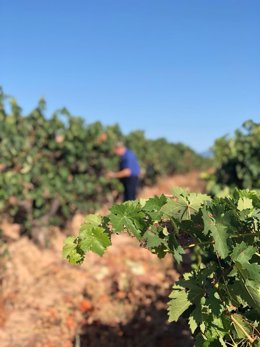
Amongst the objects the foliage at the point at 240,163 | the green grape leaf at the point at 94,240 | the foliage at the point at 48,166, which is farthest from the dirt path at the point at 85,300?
the green grape leaf at the point at 94,240

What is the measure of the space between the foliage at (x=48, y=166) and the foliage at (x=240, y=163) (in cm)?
232

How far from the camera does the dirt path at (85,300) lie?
462 cm

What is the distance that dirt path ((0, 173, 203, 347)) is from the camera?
462 centimetres

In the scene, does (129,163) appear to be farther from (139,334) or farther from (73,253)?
(73,253)

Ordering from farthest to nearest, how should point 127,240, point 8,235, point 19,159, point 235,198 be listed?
point 127,240
point 8,235
point 19,159
point 235,198

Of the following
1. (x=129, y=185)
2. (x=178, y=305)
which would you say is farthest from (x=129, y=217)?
(x=129, y=185)

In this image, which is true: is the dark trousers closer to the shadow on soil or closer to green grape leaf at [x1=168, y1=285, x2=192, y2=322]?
the shadow on soil

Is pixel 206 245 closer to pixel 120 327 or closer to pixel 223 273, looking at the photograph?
pixel 223 273

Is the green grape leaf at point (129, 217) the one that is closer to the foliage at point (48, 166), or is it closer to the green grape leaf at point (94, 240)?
the green grape leaf at point (94, 240)

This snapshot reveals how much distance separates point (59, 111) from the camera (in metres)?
7.59

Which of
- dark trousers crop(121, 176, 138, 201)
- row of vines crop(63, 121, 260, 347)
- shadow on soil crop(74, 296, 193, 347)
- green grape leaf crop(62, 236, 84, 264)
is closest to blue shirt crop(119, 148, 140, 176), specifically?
dark trousers crop(121, 176, 138, 201)

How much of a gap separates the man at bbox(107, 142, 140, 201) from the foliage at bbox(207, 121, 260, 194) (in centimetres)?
191

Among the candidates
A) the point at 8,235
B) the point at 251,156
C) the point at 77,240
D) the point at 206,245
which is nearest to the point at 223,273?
the point at 206,245

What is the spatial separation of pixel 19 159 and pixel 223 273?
5173 mm
